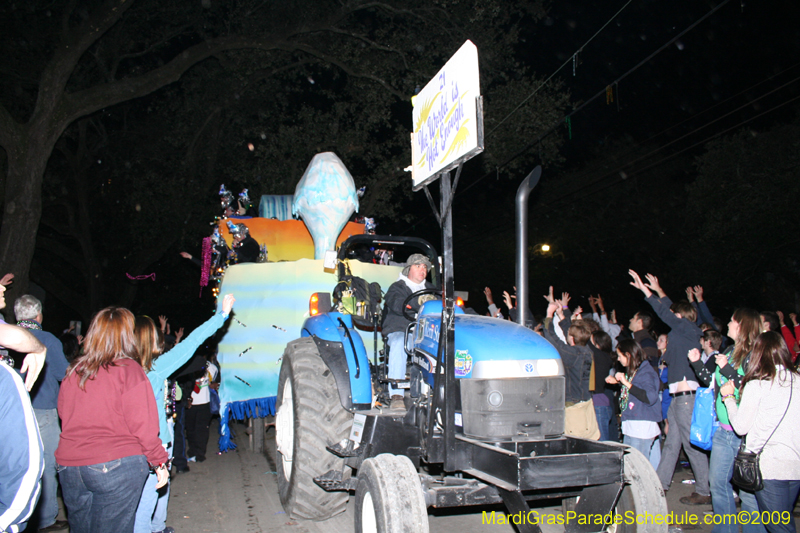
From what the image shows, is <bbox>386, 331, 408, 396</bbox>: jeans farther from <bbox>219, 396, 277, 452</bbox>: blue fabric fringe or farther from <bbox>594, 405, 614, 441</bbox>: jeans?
<bbox>594, 405, 614, 441</bbox>: jeans

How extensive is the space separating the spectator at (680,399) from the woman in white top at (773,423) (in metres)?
1.82

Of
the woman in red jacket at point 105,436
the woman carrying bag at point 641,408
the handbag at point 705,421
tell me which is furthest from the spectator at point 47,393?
the handbag at point 705,421

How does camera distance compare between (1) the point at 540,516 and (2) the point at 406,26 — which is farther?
(2) the point at 406,26

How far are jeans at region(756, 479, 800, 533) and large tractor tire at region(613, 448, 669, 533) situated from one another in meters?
0.72

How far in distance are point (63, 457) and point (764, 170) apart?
19408 millimetres

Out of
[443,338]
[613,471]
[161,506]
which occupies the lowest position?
[161,506]

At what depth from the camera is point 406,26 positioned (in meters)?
13.0

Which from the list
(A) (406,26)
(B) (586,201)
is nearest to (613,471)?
(A) (406,26)

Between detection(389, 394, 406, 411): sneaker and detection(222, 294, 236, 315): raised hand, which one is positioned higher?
detection(222, 294, 236, 315): raised hand

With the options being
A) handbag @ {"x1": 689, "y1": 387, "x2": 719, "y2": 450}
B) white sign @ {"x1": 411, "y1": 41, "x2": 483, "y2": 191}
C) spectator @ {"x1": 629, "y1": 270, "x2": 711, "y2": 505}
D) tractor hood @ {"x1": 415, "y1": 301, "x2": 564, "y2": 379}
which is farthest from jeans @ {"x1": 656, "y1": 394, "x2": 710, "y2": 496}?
white sign @ {"x1": 411, "y1": 41, "x2": 483, "y2": 191}

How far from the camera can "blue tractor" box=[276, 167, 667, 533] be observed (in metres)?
3.09

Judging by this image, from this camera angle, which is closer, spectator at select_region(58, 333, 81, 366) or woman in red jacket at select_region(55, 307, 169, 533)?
woman in red jacket at select_region(55, 307, 169, 533)

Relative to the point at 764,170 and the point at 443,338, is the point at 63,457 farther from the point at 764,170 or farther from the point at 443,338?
the point at 764,170

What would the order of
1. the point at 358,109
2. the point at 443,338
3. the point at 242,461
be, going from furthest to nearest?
the point at 358,109
the point at 242,461
the point at 443,338
